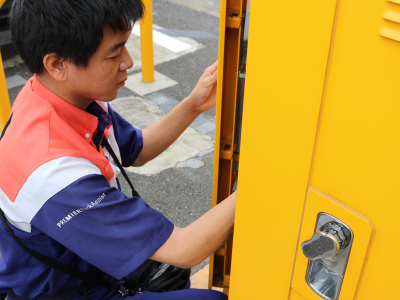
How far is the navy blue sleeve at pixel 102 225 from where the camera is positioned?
3.43 feet

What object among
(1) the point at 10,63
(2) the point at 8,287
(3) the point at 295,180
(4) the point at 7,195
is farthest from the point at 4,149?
(1) the point at 10,63

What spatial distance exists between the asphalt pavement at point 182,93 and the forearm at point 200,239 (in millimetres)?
1229

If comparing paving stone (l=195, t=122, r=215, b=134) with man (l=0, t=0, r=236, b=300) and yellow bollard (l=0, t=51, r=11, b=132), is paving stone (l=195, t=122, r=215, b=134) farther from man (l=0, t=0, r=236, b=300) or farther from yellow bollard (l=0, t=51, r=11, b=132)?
man (l=0, t=0, r=236, b=300)

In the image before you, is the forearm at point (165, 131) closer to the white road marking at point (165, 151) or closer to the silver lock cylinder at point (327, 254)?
the silver lock cylinder at point (327, 254)

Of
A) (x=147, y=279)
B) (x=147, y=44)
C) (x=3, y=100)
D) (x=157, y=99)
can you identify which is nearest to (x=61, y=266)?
(x=147, y=279)

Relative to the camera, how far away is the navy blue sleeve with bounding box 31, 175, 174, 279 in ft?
3.43

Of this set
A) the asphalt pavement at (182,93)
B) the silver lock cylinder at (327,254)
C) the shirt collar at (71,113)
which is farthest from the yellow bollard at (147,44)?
the silver lock cylinder at (327,254)

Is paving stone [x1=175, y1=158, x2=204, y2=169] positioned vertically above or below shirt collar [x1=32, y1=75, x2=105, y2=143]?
below

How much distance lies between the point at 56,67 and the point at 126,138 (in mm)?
505

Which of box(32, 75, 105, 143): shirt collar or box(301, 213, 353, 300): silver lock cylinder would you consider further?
box(32, 75, 105, 143): shirt collar

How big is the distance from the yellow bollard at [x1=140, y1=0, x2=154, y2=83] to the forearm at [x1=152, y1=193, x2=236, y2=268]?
277cm

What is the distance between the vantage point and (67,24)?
1123mm

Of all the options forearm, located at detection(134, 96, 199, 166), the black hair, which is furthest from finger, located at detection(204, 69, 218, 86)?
the black hair

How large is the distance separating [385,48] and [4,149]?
37.9 inches
